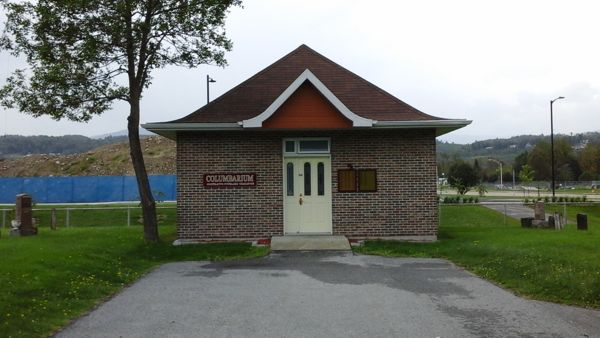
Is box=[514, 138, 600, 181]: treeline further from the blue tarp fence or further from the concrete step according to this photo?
the concrete step

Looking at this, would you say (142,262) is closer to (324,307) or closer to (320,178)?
(320,178)

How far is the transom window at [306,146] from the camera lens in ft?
53.7

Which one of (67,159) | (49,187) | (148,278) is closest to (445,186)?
(67,159)

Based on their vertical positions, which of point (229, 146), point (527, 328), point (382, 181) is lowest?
point (527, 328)

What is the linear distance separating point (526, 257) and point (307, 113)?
6.48 meters

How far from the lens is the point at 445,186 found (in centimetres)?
8169

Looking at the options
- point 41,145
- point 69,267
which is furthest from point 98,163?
point 41,145

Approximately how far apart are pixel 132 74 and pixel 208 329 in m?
10.2

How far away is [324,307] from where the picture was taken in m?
8.45

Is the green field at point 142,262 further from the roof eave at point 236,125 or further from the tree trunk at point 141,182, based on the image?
the roof eave at point 236,125

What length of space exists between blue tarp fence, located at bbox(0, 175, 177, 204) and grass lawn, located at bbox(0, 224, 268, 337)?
22392 millimetres

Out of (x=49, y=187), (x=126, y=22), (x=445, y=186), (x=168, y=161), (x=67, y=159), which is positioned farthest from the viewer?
(x=445, y=186)

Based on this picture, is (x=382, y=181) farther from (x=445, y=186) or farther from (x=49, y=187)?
(x=445, y=186)

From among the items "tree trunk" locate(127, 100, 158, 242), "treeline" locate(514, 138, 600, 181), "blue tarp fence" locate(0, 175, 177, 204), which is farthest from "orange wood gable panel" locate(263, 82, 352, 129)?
"treeline" locate(514, 138, 600, 181)
